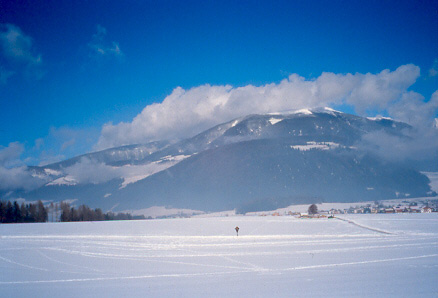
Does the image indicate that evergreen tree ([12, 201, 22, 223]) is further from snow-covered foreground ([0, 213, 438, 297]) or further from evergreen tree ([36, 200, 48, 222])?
snow-covered foreground ([0, 213, 438, 297])

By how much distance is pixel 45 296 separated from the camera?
15.1m

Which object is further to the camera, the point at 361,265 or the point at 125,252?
the point at 125,252

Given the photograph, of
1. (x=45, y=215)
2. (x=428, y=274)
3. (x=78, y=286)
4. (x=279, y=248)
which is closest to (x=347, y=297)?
(x=428, y=274)

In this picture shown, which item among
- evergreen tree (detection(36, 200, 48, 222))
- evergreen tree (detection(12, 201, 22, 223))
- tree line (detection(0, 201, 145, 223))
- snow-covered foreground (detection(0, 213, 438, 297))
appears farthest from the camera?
evergreen tree (detection(36, 200, 48, 222))

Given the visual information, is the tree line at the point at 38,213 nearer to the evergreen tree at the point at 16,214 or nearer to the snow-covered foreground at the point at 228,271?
the evergreen tree at the point at 16,214

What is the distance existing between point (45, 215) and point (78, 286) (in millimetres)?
96436

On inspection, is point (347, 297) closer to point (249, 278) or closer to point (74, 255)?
point (249, 278)

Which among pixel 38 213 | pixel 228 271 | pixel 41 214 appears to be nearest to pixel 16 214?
pixel 38 213

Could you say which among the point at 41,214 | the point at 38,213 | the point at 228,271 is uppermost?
the point at 38,213

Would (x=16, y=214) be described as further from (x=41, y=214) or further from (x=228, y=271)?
(x=228, y=271)

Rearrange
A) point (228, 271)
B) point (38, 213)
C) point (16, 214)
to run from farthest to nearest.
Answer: point (38, 213)
point (16, 214)
point (228, 271)

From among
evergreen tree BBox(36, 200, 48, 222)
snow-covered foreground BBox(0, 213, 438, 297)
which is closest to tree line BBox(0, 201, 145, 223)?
evergreen tree BBox(36, 200, 48, 222)

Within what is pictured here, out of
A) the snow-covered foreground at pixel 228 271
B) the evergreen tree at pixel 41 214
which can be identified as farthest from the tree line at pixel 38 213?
the snow-covered foreground at pixel 228 271

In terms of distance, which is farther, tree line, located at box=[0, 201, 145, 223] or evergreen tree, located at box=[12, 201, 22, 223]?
evergreen tree, located at box=[12, 201, 22, 223]
